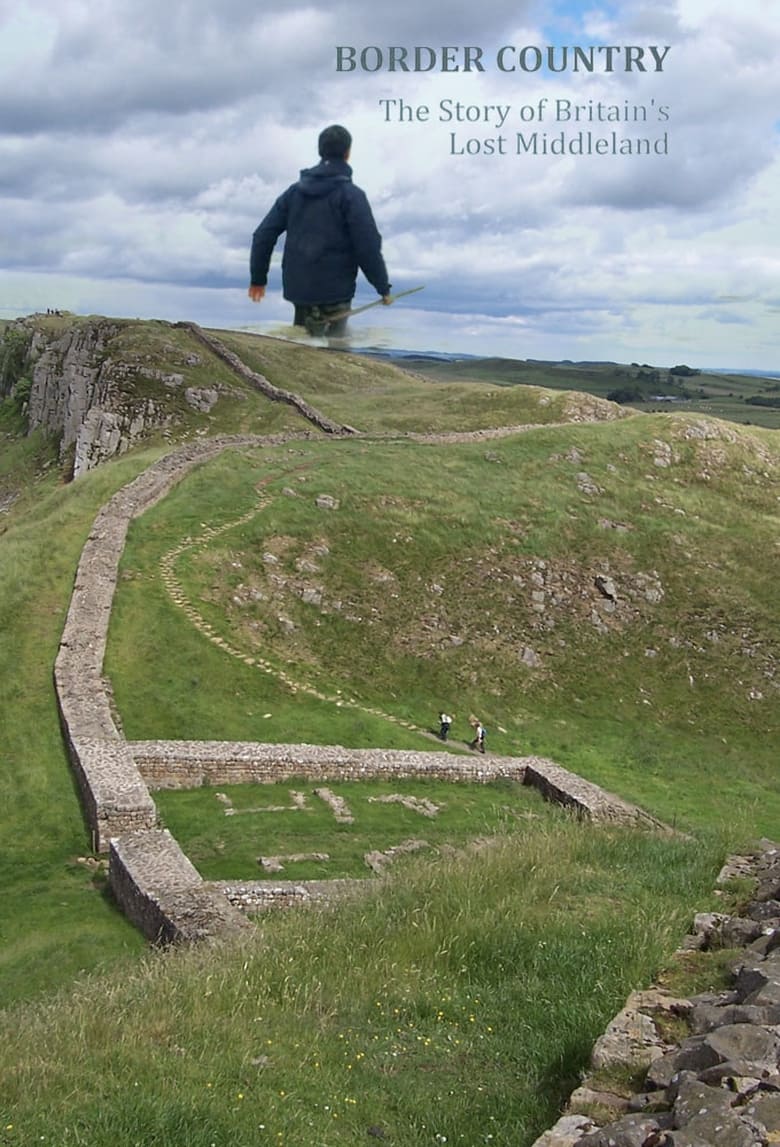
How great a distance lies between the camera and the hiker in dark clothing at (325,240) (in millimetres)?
18531

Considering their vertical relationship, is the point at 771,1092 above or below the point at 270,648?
above

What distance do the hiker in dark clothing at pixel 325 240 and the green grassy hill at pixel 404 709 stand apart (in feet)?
36.4

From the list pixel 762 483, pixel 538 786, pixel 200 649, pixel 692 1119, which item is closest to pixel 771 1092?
pixel 692 1119

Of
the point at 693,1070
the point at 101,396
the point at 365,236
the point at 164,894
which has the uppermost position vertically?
the point at 365,236

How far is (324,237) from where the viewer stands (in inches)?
750

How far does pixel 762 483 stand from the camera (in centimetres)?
5284

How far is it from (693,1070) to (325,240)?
16.1m

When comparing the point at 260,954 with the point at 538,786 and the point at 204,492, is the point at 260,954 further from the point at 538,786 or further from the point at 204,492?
the point at 204,492

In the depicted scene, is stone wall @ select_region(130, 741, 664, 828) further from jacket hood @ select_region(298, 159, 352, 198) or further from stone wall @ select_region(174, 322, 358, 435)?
stone wall @ select_region(174, 322, 358, 435)

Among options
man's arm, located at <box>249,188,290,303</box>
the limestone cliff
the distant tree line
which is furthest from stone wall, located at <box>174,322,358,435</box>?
the distant tree line

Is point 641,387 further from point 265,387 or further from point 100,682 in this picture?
point 100,682

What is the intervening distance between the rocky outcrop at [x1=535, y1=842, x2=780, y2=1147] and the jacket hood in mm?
15019

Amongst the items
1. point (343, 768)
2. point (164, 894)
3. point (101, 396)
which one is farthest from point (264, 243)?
point (101, 396)

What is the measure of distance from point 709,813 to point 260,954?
20030mm
